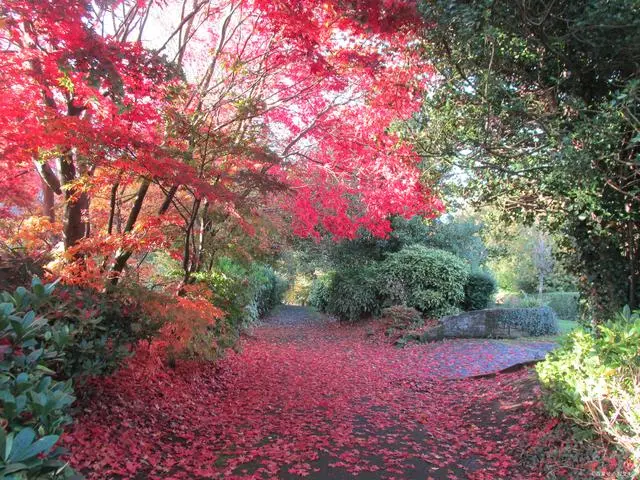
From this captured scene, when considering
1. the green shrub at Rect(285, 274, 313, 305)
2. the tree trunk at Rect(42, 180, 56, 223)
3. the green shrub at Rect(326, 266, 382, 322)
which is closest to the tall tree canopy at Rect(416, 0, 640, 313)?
the tree trunk at Rect(42, 180, 56, 223)

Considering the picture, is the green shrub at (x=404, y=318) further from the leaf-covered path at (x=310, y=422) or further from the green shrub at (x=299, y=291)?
the green shrub at (x=299, y=291)

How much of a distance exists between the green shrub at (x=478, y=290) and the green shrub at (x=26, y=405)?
14.4 m

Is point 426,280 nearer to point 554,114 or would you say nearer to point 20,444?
point 554,114

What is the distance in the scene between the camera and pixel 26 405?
1.67 meters

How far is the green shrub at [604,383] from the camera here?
11.3 ft

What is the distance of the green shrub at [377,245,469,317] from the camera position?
1436cm

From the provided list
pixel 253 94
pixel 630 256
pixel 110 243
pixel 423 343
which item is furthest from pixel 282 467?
pixel 423 343

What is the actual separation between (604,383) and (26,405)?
3.87 meters

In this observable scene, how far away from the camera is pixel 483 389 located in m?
7.45

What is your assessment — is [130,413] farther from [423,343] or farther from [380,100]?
[423,343]

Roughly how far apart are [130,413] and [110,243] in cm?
210

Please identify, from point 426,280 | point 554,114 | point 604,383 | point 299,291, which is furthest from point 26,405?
point 299,291

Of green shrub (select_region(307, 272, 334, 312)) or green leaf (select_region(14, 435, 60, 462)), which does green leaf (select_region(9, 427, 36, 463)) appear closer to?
green leaf (select_region(14, 435, 60, 462))

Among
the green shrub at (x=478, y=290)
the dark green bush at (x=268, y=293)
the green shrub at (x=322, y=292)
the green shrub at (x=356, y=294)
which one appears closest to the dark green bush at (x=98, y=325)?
the green shrub at (x=356, y=294)
